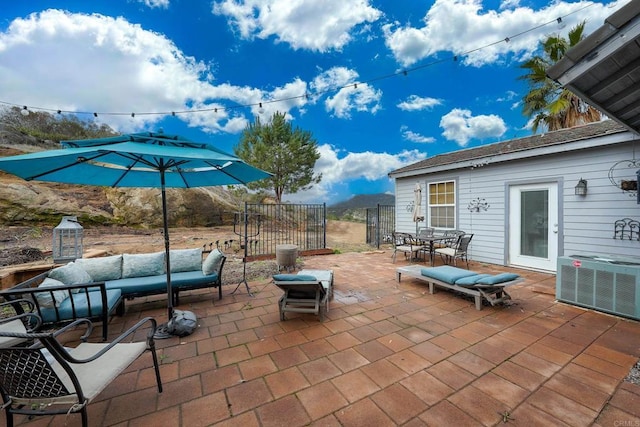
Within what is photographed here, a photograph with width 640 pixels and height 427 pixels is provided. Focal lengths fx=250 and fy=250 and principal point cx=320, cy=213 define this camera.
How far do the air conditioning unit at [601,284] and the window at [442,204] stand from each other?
3.63m

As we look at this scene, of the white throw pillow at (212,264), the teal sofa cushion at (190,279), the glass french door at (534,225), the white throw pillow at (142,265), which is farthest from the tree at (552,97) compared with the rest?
the white throw pillow at (142,265)

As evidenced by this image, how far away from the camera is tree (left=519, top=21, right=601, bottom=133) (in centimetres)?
907

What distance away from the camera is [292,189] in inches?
631

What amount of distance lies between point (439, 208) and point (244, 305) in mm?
6355

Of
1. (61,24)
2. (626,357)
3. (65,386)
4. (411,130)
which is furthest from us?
(411,130)

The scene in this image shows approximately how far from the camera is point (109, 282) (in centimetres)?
349

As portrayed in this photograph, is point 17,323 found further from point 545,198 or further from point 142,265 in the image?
point 545,198

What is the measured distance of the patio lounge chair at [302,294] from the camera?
310cm

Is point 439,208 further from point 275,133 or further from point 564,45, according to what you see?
point 275,133

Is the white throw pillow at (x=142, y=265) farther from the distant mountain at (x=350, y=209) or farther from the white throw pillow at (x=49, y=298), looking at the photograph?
the distant mountain at (x=350, y=209)

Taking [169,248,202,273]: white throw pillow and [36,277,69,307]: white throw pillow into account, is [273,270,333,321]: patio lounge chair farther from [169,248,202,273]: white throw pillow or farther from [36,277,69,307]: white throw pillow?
[36,277,69,307]: white throw pillow

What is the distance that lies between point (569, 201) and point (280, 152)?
13211mm

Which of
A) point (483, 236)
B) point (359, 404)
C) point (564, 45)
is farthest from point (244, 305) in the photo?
point (564, 45)

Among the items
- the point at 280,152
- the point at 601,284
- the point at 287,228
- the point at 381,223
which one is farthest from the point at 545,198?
the point at 280,152
